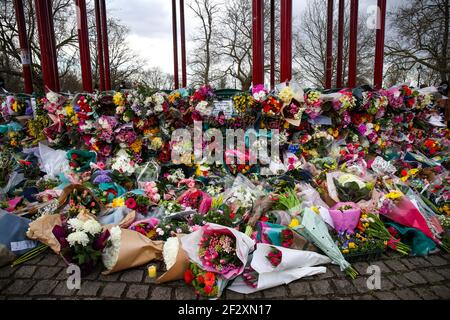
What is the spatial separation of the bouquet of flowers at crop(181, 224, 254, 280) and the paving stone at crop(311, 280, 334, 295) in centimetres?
60

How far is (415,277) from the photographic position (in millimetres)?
2338

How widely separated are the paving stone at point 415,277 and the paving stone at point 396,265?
7 cm

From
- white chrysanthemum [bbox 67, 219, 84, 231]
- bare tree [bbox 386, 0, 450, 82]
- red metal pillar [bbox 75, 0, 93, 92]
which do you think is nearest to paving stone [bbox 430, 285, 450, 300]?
white chrysanthemum [bbox 67, 219, 84, 231]

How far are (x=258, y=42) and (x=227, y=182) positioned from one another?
257 cm

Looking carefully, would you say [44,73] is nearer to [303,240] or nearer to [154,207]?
[154,207]

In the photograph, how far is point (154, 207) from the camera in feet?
10.8

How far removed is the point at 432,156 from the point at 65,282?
20.2ft

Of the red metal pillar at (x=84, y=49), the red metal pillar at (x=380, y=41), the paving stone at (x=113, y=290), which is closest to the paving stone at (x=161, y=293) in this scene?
the paving stone at (x=113, y=290)

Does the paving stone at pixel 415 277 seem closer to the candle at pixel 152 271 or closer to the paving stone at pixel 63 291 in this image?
the candle at pixel 152 271

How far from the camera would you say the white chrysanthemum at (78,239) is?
7.47 ft

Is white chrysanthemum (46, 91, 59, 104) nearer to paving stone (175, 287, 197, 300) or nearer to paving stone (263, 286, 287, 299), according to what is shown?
paving stone (175, 287, 197, 300)

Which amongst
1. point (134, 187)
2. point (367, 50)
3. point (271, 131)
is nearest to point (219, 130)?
point (271, 131)

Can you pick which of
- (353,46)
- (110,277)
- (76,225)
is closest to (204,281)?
(110,277)

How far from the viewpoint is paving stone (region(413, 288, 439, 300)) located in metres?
2.10
